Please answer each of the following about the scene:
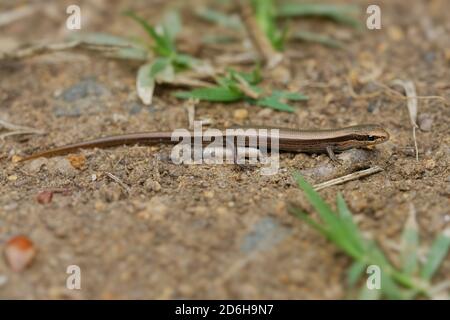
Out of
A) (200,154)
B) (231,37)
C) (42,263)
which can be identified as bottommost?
(42,263)

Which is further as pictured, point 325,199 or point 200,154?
point 200,154

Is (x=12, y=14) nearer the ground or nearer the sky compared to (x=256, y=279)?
nearer the sky

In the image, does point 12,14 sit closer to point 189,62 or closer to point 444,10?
point 189,62

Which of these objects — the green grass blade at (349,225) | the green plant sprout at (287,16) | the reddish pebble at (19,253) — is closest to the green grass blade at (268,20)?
the green plant sprout at (287,16)

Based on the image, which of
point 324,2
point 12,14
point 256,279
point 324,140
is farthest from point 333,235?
point 12,14

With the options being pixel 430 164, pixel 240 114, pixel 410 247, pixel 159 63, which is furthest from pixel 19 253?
pixel 430 164

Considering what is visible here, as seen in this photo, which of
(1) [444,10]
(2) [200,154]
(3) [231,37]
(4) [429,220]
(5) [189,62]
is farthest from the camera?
(1) [444,10]

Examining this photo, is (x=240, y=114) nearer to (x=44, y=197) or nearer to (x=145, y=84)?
(x=145, y=84)
